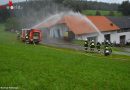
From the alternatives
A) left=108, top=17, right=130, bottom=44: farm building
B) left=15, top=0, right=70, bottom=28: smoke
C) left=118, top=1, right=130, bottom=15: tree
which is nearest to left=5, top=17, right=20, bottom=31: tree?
left=15, top=0, right=70, bottom=28: smoke

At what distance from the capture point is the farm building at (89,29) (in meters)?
51.4

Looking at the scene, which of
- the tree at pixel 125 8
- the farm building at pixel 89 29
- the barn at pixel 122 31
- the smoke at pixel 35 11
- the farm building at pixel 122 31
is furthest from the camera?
the tree at pixel 125 8

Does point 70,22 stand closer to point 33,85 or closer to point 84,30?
point 84,30

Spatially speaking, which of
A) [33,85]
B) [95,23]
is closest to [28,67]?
[33,85]

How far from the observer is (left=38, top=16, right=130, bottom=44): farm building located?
51.4 m

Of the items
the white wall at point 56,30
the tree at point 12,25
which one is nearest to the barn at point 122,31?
the white wall at point 56,30

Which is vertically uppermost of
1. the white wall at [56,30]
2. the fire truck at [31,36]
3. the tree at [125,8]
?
the tree at [125,8]

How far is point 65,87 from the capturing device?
11.3 meters

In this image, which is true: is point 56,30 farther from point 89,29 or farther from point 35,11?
point 35,11

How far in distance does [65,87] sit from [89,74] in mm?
3520

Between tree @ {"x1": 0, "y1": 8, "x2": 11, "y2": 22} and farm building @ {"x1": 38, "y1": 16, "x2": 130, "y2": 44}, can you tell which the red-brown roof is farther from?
tree @ {"x1": 0, "y1": 8, "x2": 11, "y2": 22}

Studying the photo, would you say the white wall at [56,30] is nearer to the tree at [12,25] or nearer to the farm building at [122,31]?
the farm building at [122,31]

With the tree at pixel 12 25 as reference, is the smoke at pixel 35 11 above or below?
above

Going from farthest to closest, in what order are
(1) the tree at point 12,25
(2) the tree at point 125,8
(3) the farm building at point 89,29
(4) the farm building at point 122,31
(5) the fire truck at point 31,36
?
1. (2) the tree at point 125,8
2. (1) the tree at point 12,25
3. (4) the farm building at point 122,31
4. (3) the farm building at point 89,29
5. (5) the fire truck at point 31,36
